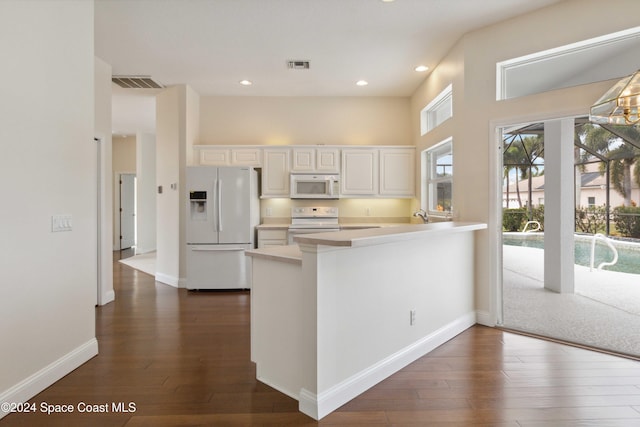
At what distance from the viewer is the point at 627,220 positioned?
9.98 feet

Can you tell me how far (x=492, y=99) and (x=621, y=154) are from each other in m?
1.20

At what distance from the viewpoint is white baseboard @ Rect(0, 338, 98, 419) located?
208 centimetres

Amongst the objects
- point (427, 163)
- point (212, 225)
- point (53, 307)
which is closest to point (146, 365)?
point (53, 307)

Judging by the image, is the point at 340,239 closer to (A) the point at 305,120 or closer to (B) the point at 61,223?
(B) the point at 61,223

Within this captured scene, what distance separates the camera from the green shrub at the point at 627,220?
2.97 m

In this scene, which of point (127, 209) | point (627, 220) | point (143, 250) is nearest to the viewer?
point (627, 220)

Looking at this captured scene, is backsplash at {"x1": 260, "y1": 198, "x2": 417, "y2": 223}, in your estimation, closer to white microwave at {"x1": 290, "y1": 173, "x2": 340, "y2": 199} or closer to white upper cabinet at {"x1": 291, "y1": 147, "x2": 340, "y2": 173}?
white microwave at {"x1": 290, "y1": 173, "x2": 340, "y2": 199}

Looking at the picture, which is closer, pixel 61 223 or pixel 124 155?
pixel 61 223

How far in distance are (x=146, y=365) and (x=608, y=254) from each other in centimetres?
428

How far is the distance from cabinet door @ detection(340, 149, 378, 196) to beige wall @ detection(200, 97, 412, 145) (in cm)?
40

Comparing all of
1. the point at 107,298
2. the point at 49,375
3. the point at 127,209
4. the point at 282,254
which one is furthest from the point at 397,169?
the point at 127,209

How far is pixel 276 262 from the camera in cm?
225

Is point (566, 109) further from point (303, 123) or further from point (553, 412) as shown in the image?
point (303, 123)

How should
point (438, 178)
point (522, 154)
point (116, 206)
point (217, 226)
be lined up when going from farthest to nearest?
point (116, 206) → point (217, 226) → point (438, 178) → point (522, 154)
